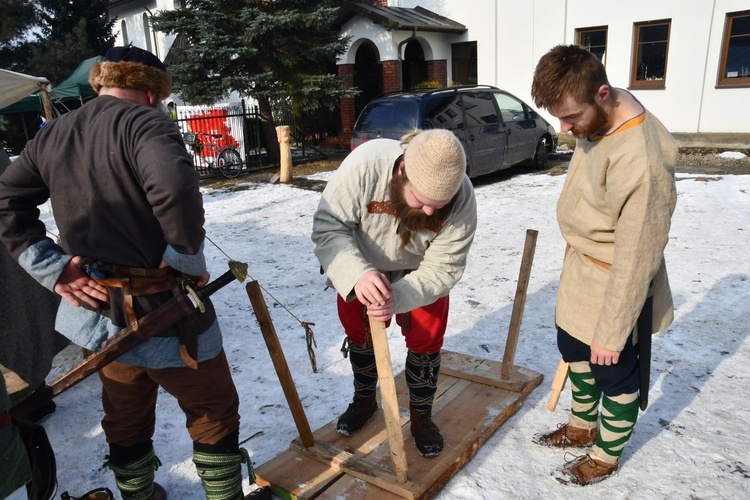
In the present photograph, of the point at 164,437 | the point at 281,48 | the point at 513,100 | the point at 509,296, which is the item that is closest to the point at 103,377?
the point at 164,437

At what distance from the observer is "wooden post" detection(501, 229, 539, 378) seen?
3.06 metres

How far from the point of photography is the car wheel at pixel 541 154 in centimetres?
1047

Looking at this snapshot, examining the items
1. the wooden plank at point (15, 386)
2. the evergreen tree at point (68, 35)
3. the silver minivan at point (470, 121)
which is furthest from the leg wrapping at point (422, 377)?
the evergreen tree at point (68, 35)

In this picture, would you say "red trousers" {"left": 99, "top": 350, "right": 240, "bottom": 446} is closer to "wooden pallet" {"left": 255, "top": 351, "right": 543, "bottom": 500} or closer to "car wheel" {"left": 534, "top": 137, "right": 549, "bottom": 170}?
"wooden pallet" {"left": 255, "top": 351, "right": 543, "bottom": 500}

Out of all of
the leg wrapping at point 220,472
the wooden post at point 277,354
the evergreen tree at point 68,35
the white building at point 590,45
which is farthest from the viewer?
the evergreen tree at point 68,35

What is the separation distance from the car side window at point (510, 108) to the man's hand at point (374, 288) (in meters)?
8.21

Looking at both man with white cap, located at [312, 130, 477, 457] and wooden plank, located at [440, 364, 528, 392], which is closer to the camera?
man with white cap, located at [312, 130, 477, 457]

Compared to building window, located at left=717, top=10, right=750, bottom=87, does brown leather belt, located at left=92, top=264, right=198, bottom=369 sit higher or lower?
lower

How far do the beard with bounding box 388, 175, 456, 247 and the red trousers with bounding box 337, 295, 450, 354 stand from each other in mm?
442

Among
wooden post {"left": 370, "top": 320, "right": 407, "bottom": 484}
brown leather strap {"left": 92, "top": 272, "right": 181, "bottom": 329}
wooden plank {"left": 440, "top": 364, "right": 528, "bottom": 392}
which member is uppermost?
brown leather strap {"left": 92, "top": 272, "right": 181, "bottom": 329}

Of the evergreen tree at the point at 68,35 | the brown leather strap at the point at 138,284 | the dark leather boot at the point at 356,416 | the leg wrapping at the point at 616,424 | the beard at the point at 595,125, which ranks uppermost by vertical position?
the evergreen tree at the point at 68,35

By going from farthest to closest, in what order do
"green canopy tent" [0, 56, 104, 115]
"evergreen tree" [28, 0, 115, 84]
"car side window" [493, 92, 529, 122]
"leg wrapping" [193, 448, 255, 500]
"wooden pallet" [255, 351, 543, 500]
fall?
1. "evergreen tree" [28, 0, 115, 84]
2. "green canopy tent" [0, 56, 104, 115]
3. "car side window" [493, 92, 529, 122]
4. "wooden pallet" [255, 351, 543, 500]
5. "leg wrapping" [193, 448, 255, 500]

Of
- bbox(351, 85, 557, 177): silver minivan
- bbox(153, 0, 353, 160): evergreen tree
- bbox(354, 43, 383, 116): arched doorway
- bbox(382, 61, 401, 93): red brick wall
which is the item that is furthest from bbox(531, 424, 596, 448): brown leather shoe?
bbox(354, 43, 383, 116): arched doorway

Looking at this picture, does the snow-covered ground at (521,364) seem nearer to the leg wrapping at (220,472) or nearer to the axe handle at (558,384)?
the axe handle at (558,384)
